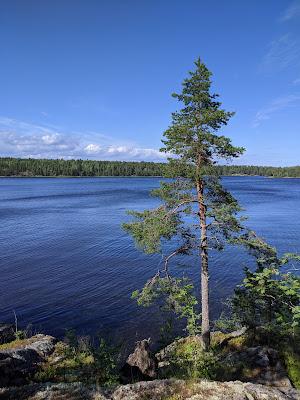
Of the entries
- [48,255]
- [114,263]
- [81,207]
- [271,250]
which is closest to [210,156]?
[271,250]

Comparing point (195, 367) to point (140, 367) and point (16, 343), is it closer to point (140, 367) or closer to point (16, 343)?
point (140, 367)

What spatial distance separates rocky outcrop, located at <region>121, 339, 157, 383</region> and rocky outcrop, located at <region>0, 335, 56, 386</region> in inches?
148

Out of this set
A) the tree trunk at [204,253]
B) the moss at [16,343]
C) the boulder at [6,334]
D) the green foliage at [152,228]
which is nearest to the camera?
the green foliage at [152,228]

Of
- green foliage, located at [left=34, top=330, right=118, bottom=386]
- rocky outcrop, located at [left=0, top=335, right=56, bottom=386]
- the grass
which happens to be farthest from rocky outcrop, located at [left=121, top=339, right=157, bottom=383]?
the grass

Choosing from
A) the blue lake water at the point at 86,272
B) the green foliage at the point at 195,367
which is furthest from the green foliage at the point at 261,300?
the blue lake water at the point at 86,272

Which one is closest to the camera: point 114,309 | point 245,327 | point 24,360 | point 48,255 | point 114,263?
point 24,360

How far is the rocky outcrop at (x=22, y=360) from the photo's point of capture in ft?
41.9

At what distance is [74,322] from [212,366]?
16104mm

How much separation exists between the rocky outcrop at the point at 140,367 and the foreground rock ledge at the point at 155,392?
4.78 metres

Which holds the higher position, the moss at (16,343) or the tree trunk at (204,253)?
the tree trunk at (204,253)

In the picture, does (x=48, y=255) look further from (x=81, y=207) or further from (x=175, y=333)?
(x=81, y=207)

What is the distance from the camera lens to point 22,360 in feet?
50.8

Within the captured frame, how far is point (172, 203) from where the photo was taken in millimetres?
17719

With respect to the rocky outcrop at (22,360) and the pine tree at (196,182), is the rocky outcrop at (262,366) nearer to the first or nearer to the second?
the pine tree at (196,182)
